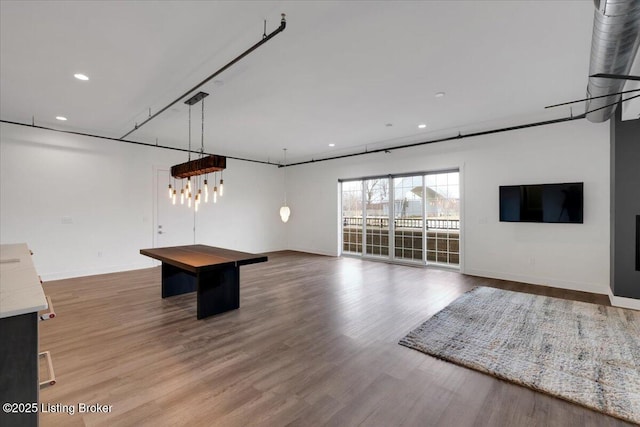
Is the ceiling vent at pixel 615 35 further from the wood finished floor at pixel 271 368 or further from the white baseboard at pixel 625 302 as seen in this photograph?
the white baseboard at pixel 625 302

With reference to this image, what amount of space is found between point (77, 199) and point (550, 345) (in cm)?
802

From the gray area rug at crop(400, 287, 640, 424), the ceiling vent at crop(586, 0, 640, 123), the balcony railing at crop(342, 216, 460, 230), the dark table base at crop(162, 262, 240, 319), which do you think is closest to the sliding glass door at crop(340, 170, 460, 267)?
the balcony railing at crop(342, 216, 460, 230)

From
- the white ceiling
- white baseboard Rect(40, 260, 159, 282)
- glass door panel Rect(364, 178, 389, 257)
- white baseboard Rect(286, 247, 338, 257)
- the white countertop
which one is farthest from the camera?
white baseboard Rect(286, 247, 338, 257)

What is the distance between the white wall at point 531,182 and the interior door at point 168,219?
5.39 m

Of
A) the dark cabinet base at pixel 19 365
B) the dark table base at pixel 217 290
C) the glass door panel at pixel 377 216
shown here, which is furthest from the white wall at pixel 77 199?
the dark cabinet base at pixel 19 365

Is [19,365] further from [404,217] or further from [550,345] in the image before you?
[404,217]

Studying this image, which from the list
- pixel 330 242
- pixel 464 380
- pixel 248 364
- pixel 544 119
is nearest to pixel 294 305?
pixel 248 364

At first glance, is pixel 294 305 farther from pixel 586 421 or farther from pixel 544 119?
pixel 544 119

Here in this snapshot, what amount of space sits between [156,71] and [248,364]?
3318 mm

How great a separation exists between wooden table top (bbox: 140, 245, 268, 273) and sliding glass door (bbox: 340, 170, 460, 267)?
432 cm

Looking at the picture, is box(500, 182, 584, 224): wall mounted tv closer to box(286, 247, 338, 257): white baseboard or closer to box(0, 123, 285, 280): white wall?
box(286, 247, 338, 257): white baseboard

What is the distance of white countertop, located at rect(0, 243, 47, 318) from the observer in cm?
127

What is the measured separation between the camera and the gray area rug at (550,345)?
2.20m

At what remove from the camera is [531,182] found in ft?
17.2
